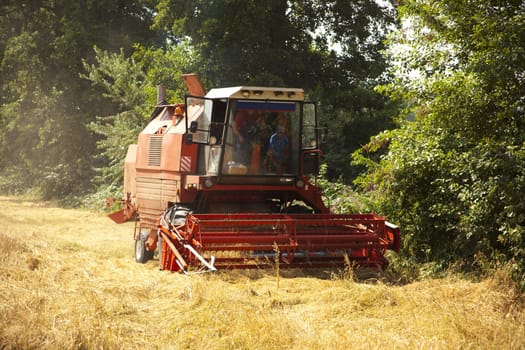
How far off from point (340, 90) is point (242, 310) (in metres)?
17.3

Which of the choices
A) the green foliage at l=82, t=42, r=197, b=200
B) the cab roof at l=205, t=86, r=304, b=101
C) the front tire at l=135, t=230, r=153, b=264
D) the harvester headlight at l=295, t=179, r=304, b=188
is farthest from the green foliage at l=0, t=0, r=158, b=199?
the harvester headlight at l=295, t=179, r=304, b=188

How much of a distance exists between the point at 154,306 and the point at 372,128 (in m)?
15.1

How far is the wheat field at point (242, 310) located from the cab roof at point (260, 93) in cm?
281

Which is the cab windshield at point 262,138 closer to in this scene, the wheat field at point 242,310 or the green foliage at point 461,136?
the green foliage at point 461,136

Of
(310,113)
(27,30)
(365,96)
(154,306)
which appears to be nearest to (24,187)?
(27,30)

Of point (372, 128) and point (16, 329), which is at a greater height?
point (372, 128)

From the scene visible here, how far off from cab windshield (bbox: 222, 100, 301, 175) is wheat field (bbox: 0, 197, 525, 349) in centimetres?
208

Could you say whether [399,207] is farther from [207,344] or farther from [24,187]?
[24,187]

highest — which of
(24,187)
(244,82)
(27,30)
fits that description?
(27,30)

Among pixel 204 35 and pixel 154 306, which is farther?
pixel 204 35

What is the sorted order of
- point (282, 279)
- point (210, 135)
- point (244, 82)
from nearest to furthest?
point (282, 279), point (210, 135), point (244, 82)

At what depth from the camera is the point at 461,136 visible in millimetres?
8805

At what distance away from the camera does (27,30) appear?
29.2m

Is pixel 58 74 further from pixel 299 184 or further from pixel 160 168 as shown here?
pixel 299 184
